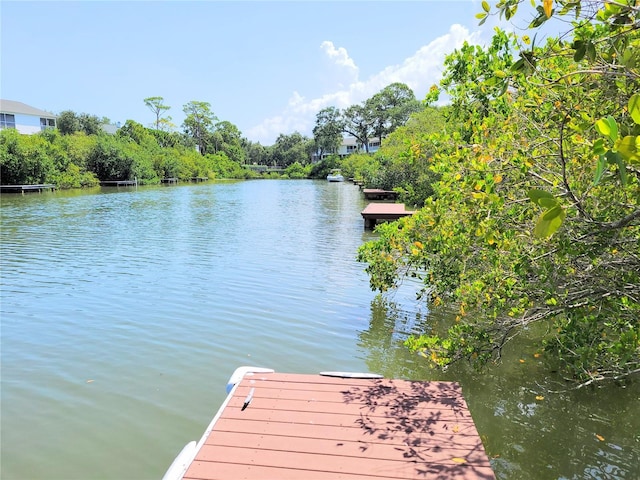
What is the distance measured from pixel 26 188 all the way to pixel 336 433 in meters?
37.1

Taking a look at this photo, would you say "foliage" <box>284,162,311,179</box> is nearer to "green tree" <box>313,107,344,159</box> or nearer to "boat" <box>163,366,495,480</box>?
"green tree" <box>313,107,344,159</box>

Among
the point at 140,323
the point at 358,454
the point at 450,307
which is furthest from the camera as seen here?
the point at 450,307

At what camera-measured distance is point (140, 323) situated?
6.96 m

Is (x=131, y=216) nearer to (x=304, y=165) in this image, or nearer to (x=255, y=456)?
(x=255, y=456)

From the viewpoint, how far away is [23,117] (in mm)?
51312

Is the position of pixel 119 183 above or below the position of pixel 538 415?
above

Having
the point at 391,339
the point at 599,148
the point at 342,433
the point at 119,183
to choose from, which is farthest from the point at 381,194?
the point at 119,183

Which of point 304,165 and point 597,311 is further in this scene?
point 304,165

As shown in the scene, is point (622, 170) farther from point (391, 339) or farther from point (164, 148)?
point (164, 148)

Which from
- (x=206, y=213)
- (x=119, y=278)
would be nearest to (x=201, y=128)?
(x=206, y=213)

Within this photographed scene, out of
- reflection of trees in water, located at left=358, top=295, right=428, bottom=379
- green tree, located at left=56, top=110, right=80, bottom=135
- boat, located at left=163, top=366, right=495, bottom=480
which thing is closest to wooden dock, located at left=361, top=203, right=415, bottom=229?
reflection of trees in water, located at left=358, top=295, right=428, bottom=379

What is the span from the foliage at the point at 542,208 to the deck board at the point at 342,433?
1.12 m

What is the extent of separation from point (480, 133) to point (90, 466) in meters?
4.74

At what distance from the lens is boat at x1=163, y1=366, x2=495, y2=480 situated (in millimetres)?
2719
